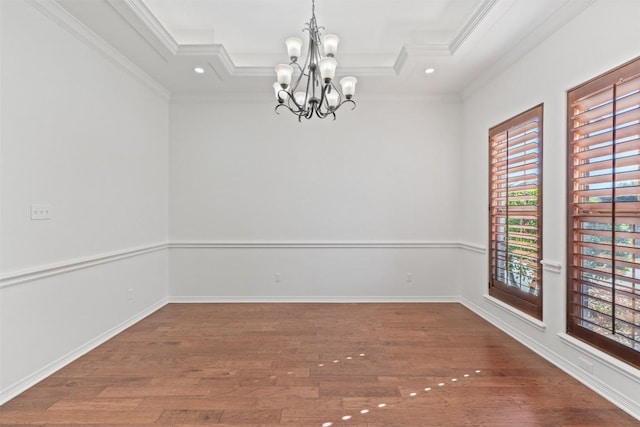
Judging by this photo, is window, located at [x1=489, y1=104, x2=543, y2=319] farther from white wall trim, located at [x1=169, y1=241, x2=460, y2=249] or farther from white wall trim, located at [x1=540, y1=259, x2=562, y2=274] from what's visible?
white wall trim, located at [x1=169, y1=241, x2=460, y2=249]

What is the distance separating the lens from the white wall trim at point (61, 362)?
2156 millimetres

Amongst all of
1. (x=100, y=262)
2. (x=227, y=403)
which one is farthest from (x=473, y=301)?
(x=100, y=262)

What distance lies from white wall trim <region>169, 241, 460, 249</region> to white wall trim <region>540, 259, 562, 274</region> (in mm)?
1608

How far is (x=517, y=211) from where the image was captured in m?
3.14

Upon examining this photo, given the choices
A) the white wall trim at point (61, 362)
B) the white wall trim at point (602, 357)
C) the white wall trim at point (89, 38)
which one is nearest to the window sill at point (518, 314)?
the white wall trim at point (602, 357)

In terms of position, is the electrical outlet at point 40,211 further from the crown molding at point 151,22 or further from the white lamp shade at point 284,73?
the white lamp shade at point 284,73

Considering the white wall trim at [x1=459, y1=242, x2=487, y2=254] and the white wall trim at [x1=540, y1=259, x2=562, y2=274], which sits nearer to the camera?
the white wall trim at [x1=540, y1=259, x2=562, y2=274]

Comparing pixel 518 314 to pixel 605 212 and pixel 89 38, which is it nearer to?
pixel 605 212

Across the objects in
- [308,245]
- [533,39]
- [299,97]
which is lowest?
[308,245]

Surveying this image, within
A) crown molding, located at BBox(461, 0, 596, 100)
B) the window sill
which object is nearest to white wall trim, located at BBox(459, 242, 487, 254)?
the window sill

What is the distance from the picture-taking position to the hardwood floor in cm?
198

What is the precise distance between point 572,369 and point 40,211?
445 cm

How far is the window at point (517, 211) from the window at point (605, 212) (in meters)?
0.40

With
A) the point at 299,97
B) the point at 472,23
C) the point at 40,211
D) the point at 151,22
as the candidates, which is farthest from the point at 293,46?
the point at 40,211
